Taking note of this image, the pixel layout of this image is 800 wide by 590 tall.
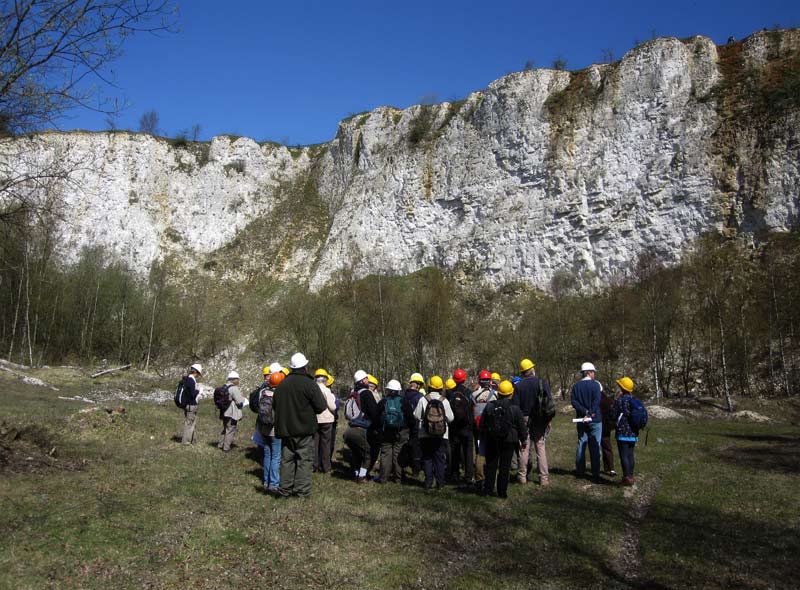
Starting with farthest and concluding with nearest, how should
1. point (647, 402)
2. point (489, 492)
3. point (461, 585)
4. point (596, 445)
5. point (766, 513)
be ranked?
point (647, 402) < point (596, 445) < point (489, 492) < point (766, 513) < point (461, 585)

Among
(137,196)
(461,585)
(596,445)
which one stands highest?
(137,196)

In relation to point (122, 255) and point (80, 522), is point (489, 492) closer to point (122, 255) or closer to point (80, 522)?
point (80, 522)

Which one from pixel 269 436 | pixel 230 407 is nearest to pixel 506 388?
pixel 269 436

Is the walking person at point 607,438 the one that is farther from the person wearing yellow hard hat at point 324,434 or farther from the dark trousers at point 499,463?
the person wearing yellow hard hat at point 324,434

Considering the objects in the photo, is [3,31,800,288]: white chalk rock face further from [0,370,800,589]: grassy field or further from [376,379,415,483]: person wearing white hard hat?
[376,379,415,483]: person wearing white hard hat

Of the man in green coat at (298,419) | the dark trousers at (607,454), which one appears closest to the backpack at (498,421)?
the man in green coat at (298,419)

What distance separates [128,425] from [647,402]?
2580 centimetres

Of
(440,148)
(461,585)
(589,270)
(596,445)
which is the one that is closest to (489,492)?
(596,445)

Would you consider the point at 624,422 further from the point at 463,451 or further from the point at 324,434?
the point at 324,434

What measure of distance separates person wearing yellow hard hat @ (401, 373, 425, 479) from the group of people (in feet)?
0.07

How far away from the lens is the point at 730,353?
3127cm

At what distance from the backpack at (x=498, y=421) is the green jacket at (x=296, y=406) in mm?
2821

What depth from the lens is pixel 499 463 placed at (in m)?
9.70

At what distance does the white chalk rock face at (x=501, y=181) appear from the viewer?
3828 cm
